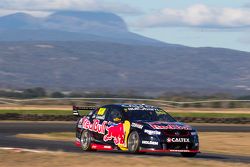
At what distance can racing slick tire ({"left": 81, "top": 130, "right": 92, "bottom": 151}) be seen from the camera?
22205 mm

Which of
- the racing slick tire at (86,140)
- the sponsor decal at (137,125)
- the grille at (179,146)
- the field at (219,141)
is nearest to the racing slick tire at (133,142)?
the sponsor decal at (137,125)

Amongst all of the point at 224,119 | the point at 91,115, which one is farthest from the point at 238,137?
the point at 224,119

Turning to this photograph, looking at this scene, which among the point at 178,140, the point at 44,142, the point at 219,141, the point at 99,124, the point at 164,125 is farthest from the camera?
the point at 219,141

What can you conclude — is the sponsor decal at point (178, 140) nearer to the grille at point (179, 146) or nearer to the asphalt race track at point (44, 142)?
the grille at point (179, 146)

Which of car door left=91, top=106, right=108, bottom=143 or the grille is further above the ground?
car door left=91, top=106, right=108, bottom=143

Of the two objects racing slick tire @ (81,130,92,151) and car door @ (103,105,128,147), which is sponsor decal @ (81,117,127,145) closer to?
car door @ (103,105,128,147)

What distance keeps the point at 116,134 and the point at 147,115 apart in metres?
0.95

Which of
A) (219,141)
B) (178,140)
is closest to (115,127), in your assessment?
(178,140)

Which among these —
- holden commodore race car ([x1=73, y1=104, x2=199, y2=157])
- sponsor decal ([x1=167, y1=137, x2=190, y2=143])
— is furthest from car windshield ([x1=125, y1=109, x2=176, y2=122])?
sponsor decal ([x1=167, y1=137, x2=190, y2=143])

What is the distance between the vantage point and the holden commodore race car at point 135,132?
796 inches

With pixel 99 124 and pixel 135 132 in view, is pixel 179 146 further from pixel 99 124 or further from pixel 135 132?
pixel 99 124

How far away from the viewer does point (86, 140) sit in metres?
22.3

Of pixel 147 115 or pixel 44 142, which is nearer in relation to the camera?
pixel 147 115

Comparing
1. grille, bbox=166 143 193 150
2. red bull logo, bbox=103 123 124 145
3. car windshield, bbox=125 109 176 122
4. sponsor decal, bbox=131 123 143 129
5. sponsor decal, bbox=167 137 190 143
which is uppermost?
car windshield, bbox=125 109 176 122
